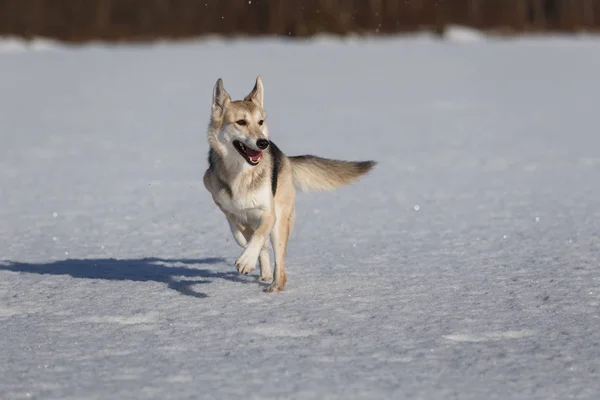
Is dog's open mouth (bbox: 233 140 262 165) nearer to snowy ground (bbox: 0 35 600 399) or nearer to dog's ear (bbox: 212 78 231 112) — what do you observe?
dog's ear (bbox: 212 78 231 112)

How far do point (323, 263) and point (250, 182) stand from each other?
124cm

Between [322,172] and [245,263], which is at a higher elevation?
[322,172]

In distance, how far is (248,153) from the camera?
18.9 ft

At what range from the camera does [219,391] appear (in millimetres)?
3979

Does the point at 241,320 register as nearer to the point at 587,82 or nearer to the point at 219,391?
the point at 219,391

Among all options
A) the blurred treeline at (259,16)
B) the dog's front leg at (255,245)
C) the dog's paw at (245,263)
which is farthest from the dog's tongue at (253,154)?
the blurred treeline at (259,16)

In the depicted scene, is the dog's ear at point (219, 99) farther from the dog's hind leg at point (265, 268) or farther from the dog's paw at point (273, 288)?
the dog's paw at point (273, 288)

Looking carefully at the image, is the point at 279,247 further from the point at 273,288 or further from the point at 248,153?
the point at 248,153

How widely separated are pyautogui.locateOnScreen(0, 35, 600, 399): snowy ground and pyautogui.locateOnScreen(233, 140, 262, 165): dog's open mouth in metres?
0.78

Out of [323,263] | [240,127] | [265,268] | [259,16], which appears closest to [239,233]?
[265,268]

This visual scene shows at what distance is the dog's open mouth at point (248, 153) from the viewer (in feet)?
18.7

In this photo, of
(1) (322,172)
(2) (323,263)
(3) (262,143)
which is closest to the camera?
(3) (262,143)

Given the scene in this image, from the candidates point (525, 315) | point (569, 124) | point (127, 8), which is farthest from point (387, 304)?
point (127, 8)

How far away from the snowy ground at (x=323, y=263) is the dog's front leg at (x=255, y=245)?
0.72 ft
